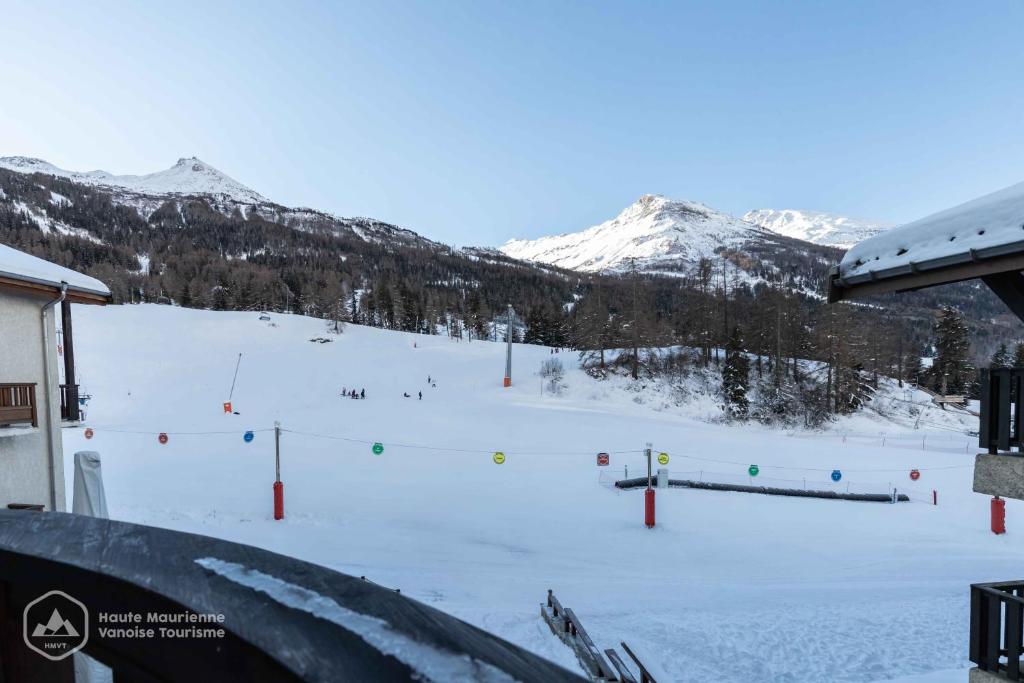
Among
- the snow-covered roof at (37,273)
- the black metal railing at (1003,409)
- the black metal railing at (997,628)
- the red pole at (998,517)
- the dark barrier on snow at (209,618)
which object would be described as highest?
the snow-covered roof at (37,273)

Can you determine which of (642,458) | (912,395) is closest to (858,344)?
(912,395)

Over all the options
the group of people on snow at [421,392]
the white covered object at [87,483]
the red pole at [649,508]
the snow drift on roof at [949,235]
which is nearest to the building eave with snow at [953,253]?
the snow drift on roof at [949,235]

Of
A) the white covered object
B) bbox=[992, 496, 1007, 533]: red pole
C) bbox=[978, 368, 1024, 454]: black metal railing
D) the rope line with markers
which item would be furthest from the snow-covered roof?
bbox=[992, 496, 1007, 533]: red pole

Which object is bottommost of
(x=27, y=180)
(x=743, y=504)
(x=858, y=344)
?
(x=743, y=504)

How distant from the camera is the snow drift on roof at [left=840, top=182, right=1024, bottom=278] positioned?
393cm

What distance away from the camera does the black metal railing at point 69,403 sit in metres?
9.12

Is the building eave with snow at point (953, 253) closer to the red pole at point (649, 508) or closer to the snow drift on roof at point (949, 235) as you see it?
the snow drift on roof at point (949, 235)

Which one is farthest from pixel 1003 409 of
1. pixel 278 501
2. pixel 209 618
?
pixel 278 501

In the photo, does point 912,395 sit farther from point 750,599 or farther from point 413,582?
point 413,582

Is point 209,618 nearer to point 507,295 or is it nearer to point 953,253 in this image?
point 953,253

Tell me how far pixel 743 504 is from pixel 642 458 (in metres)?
5.58

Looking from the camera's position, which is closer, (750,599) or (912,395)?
(750,599)

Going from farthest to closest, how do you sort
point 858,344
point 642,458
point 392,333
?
point 392,333, point 858,344, point 642,458

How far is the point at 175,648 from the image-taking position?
0.78 meters
